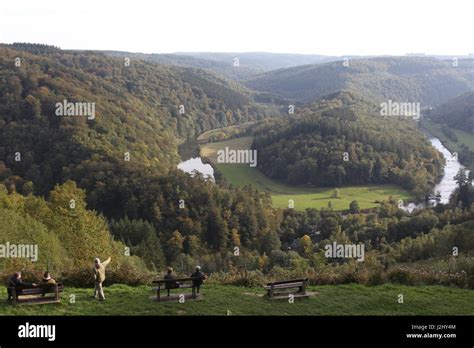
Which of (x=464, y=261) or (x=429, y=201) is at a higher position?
(x=464, y=261)

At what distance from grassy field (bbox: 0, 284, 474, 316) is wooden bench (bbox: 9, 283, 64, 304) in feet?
0.73

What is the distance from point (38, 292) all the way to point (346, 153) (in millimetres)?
136404

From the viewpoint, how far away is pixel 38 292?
1728 centimetres

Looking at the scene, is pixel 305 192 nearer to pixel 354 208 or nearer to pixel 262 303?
pixel 354 208

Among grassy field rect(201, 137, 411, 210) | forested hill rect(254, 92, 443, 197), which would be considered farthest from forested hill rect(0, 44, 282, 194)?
forested hill rect(254, 92, 443, 197)

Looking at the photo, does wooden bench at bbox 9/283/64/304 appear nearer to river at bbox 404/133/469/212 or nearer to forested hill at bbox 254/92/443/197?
river at bbox 404/133/469/212

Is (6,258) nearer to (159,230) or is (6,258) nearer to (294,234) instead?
(159,230)

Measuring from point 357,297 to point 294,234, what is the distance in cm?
7766

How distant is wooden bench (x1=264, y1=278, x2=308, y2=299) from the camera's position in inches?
742

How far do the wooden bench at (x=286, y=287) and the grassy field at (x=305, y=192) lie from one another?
97.2 metres

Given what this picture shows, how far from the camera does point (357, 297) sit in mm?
19156

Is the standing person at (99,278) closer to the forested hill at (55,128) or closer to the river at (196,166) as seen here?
the forested hill at (55,128)

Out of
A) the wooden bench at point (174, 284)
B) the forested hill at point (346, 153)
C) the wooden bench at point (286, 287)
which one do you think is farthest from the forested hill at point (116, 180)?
the forested hill at point (346, 153)

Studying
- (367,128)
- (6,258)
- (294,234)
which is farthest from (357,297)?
(367,128)
